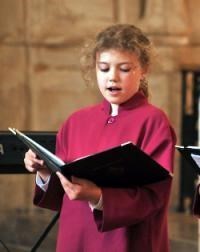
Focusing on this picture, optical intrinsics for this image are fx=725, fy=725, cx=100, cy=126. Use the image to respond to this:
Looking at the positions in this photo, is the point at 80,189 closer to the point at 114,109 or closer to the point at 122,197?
the point at 122,197

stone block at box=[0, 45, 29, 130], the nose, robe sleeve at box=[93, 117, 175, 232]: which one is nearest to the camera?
robe sleeve at box=[93, 117, 175, 232]

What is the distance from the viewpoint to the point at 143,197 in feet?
7.61

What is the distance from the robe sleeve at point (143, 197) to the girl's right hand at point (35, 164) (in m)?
0.30

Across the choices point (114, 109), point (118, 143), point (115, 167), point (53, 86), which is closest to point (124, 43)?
point (114, 109)

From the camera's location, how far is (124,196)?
229 cm

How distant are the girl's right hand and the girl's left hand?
27 centimetres

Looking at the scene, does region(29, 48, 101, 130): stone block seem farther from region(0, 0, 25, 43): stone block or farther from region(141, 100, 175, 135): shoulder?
region(141, 100, 175, 135): shoulder

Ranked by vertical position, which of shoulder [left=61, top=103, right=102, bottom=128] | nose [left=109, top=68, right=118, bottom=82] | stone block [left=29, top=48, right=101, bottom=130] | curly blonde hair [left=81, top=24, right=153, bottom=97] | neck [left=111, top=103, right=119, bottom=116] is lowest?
stone block [left=29, top=48, right=101, bottom=130]

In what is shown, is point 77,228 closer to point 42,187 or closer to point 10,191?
point 42,187

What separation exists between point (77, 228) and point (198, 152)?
0.48 meters

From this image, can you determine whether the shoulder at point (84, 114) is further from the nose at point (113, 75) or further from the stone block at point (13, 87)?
the stone block at point (13, 87)

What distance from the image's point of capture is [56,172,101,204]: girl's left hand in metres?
2.21

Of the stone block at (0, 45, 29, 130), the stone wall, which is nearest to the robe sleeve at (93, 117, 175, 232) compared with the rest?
the stone wall

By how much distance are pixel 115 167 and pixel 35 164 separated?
0.38 meters
